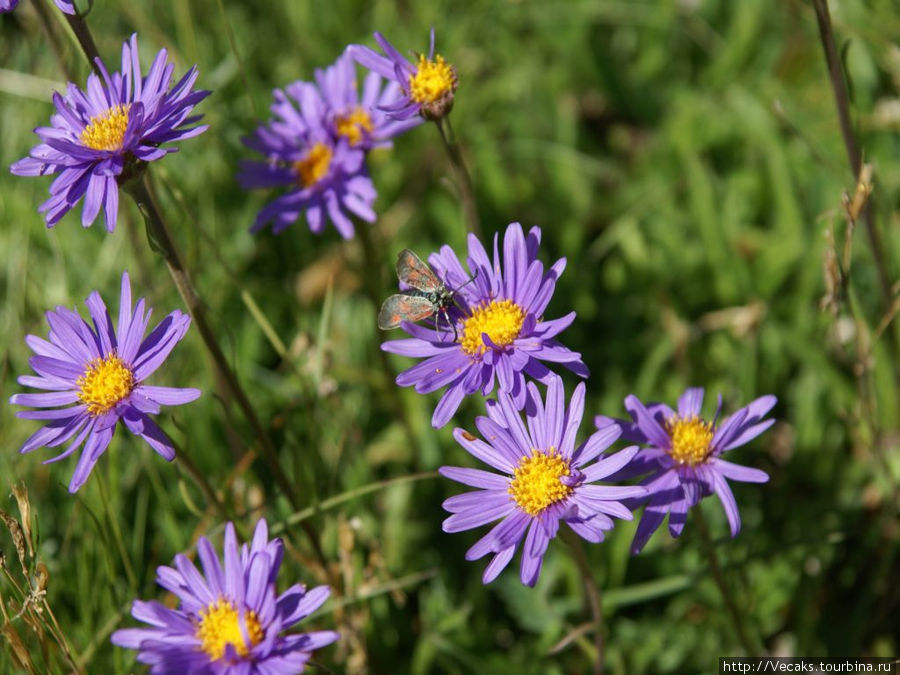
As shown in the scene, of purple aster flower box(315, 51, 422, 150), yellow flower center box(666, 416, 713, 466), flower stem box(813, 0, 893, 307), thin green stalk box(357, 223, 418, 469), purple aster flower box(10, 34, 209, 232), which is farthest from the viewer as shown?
thin green stalk box(357, 223, 418, 469)

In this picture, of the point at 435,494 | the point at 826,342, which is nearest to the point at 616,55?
the point at 826,342

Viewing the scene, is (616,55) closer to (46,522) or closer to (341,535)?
(341,535)

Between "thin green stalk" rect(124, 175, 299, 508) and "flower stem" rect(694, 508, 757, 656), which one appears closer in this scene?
"thin green stalk" rect(124, 175, 299, 508)

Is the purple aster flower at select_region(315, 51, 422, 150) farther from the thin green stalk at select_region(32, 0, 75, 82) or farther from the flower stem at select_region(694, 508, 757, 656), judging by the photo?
the flower stem at select_region(694, 508, 757, 656)

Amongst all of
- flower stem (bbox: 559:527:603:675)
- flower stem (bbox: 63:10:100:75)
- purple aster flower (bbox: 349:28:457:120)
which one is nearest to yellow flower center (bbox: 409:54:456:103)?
purple aster flower (bbox: 349:28:457:120)

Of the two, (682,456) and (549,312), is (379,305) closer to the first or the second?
(549,312)

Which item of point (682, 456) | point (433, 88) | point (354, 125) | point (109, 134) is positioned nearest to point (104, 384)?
point (109, 134)
